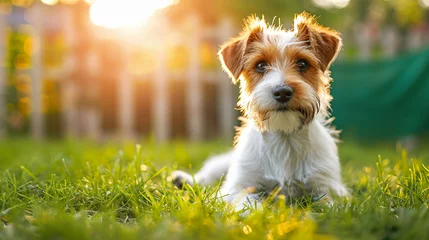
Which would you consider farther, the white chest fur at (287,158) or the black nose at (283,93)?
the white chest fur at (287,158)

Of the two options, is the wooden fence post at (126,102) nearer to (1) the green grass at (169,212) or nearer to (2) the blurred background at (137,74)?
(2) the blurred background at (137,74)

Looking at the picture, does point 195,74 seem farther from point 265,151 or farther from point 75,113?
point 265,151

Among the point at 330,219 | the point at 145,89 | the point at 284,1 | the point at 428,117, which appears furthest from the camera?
the point at 145,89

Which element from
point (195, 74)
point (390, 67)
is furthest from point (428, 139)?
point (195, 74)

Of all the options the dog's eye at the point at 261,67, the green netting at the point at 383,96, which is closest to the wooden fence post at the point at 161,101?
the green netting at the point at 383,96

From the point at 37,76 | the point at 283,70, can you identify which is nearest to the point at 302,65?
the point at 283,70

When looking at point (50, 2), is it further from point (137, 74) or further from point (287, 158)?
point (287, 158)

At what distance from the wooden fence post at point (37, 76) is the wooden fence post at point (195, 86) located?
3018 mm

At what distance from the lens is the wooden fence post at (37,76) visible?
9.27 m

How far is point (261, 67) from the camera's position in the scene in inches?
137

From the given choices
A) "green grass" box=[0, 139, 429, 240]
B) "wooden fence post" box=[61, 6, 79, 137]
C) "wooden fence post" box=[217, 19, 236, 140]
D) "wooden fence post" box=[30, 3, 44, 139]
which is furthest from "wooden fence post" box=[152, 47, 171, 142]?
"green grass" box=[0, 139, 429, 240]

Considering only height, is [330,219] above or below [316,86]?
below

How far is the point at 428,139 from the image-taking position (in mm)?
8023

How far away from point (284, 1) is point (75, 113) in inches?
185
